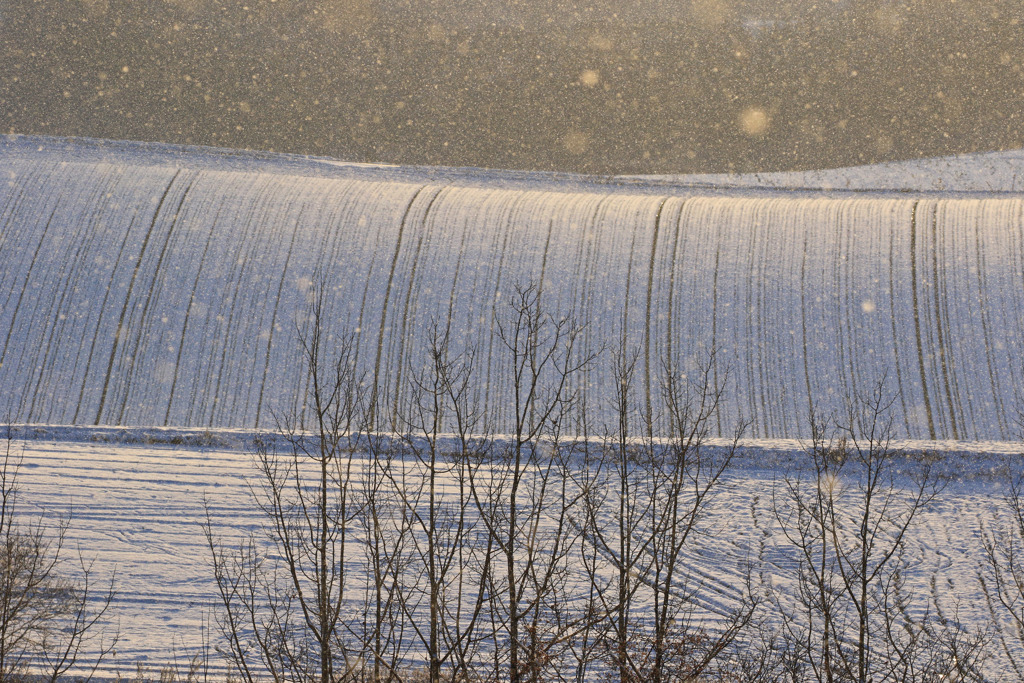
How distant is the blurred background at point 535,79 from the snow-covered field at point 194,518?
69.2 feet

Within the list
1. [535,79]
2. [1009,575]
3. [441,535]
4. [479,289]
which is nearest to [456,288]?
[479,289]

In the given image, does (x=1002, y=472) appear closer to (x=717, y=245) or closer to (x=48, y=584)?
(x=717, y=245)

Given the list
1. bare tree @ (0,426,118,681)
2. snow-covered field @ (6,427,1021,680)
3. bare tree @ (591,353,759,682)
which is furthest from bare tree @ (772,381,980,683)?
bare tree @ (0,426,118,681)

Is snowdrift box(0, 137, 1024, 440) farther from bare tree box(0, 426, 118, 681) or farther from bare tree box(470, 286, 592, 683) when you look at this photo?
bare tree box(0, 426, 118, 681)

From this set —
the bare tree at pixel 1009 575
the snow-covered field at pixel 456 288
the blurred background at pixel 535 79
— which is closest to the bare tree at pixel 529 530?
the snow-covered field at pixel 456 288

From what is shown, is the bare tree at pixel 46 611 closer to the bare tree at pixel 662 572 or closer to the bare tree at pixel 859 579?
the bare tree at pixel 662 572

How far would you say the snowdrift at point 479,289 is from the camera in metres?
17.1

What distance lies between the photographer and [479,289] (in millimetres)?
18594

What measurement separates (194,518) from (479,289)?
7.79 meters

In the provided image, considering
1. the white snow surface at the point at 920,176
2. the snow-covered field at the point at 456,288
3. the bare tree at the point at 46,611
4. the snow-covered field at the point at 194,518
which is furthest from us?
the white snow surface at the point at 920,176

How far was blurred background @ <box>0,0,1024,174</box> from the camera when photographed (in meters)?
33.1

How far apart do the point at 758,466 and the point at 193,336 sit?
35.3 ft

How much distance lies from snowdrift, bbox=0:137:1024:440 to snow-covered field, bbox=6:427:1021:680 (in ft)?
10.8

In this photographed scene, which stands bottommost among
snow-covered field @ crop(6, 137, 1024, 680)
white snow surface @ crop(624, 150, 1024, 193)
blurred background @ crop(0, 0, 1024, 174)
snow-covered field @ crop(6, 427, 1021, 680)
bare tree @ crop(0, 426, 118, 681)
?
bare tree @ crop(0, 426, 118, 681)
